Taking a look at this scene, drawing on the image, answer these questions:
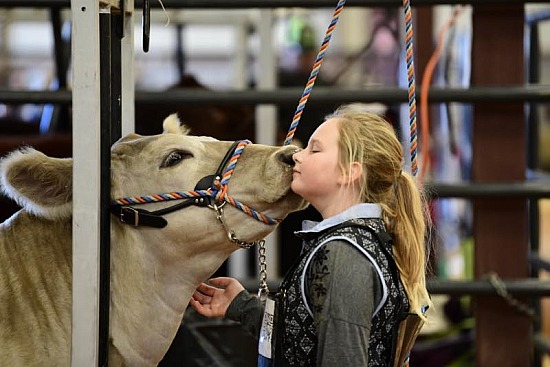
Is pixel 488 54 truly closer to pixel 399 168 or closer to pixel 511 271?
pixel 511 271

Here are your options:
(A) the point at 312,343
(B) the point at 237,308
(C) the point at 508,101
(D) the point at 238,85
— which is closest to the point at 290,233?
(D) the point at 238,85

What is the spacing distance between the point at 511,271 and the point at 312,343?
1595 mm

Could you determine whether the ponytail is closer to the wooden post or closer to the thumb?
the thumb

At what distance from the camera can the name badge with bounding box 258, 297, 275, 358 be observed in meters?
1.95

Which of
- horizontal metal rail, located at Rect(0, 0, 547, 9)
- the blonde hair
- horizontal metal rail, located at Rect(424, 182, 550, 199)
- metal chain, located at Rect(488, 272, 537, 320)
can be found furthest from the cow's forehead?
metal chain, located at Rect(488, 272, 537, 320)

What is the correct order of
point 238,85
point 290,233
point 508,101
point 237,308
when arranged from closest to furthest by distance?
point 237,308 < point 508,101 < point 290,233 < point 238,85

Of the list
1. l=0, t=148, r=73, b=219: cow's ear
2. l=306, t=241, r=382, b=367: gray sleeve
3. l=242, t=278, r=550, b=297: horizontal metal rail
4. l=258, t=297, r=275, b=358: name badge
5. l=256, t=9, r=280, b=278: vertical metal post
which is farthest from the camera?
l=256, t=9, r=280, b=278: vertical metal post

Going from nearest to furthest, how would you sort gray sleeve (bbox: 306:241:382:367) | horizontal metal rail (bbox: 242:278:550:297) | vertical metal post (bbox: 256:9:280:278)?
gray sleeve (bbox: 306:241:382:367), horizontal metal rail (bbox: 242:278:550:297), vertical metal post (bbox: 256:9:280:278)

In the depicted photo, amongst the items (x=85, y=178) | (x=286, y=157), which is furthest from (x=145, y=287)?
(x=286, y=157)

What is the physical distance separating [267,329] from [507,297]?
145 cm

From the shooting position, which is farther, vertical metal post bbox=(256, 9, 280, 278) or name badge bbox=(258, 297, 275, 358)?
vertical metal post bbox=(256, 9, 280, 278)

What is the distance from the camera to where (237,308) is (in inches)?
86.4

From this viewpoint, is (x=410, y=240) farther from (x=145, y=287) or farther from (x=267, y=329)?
(x=145, y=287)

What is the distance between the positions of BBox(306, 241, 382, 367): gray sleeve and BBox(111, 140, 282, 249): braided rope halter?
25 cm
